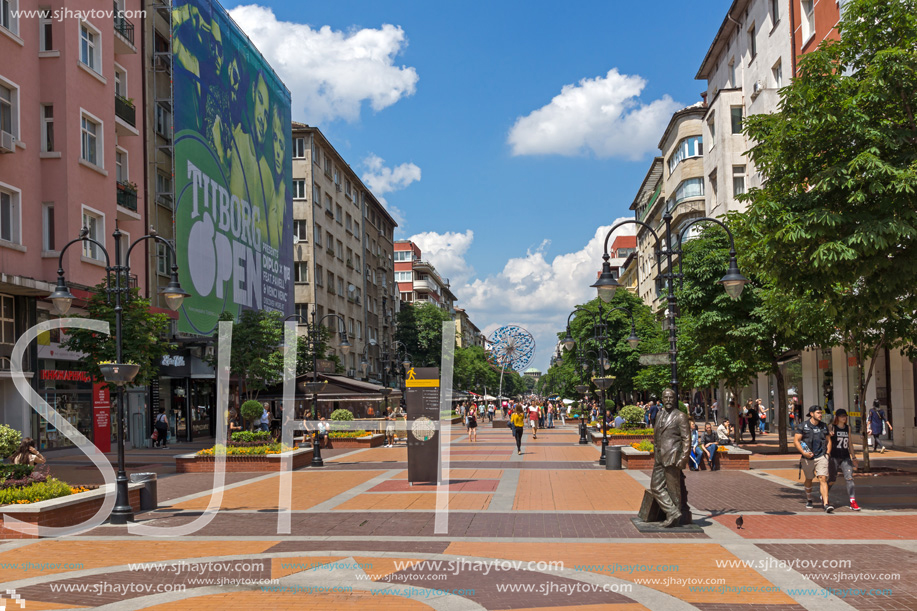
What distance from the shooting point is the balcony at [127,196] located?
34.2 m

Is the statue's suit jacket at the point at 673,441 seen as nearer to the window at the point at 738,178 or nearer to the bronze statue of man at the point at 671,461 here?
the bronze statue of man at the point at 671,461

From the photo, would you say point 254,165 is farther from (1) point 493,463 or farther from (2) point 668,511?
(2) point 668,511

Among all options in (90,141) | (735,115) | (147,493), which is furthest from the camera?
(735,115)

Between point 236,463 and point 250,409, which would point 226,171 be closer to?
point 250,409

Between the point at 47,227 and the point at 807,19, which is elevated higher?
the point at 807,19

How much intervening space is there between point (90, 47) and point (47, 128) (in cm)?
472

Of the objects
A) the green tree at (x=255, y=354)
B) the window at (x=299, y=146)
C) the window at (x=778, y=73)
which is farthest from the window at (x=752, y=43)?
the window at (x=299, y=146)

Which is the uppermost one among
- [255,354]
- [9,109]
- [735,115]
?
[735,115]

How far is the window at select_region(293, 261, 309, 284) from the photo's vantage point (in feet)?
197

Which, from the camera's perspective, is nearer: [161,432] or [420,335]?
[161,432]

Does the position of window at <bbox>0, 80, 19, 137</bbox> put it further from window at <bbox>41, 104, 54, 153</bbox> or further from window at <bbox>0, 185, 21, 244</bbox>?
window at <bbox>0, 185, 21, 244</bbox>

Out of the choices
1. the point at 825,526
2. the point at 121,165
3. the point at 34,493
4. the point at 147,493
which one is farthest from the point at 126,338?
the point at 825,526

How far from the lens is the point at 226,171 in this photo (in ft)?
142

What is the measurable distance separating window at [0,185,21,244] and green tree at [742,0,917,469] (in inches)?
919
